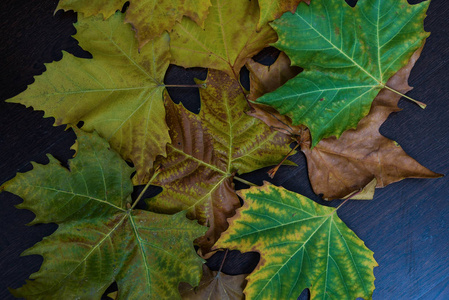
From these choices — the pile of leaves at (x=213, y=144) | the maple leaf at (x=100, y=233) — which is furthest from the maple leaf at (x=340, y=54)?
the maple leaf at (x=100, y=233)

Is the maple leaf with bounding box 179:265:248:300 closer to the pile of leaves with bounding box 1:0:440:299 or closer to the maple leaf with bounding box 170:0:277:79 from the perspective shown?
the pile of leaves with bounding box 1:0:440:299

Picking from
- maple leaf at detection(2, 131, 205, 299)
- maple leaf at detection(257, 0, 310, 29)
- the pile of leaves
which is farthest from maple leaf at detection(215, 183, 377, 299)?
maple leaf at detection(257, 0, 310, 29)

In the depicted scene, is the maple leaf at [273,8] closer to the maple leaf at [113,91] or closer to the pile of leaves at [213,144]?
the pile of leaves at [213,144]

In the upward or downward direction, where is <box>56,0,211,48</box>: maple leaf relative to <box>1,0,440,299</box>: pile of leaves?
upward

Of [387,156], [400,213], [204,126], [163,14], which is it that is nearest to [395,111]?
[387,156]

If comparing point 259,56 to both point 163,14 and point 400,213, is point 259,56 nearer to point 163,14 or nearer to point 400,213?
point 163,14

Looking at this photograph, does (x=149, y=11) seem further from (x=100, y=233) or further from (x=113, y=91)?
(x=100, y=233)

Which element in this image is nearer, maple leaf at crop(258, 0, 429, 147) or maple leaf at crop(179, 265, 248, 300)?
maple leaf at crop(258, 0, 429, 147)

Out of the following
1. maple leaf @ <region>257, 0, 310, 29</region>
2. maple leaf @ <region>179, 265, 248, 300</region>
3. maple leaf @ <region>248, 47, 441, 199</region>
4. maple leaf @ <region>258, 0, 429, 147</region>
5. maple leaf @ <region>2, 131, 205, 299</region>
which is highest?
maple leaf @ <region>257, 0, 310, 29</region>
